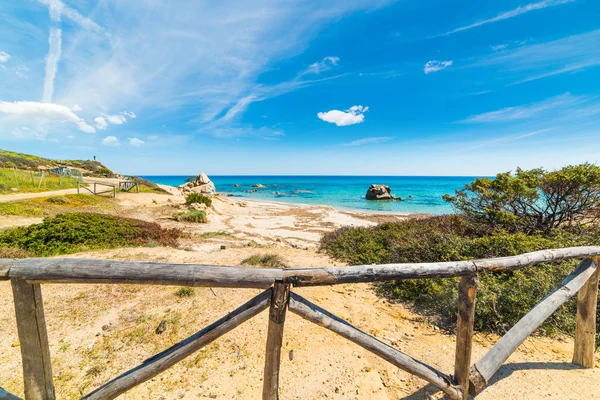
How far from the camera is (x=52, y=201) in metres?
15.5

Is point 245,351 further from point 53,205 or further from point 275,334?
point 53,205

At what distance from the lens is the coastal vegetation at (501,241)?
14.2 ft

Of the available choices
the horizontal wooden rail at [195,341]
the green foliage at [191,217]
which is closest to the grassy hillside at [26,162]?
the green foliage at [191,217]

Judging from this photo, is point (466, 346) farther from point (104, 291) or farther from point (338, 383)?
point (104, 291)

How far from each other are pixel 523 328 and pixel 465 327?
1015 millimetres

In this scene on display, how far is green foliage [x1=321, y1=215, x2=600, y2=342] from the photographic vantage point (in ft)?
13.8

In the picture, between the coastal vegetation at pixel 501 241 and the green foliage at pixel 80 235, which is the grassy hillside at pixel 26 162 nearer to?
the green foliage at pixel 80 235

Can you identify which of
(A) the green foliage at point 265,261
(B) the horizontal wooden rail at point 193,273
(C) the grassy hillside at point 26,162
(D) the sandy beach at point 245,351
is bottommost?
(D) the sandy beach at point 245,351

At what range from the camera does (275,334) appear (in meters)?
2.29

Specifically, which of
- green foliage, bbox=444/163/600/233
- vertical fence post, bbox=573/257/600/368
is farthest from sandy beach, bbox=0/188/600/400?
green foliage, bbox=444/163/600/233

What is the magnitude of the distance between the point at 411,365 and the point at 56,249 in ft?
32.7

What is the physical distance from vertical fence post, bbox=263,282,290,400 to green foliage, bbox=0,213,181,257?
8368 mm

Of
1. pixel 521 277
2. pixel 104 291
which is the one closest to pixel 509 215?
pixel 521 277

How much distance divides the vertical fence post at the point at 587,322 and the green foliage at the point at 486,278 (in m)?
0.71
